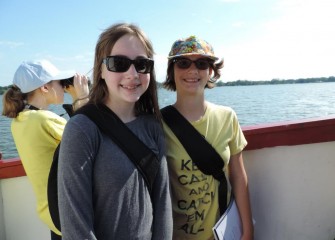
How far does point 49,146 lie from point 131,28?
81cm

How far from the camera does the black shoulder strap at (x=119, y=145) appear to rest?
1.36 m

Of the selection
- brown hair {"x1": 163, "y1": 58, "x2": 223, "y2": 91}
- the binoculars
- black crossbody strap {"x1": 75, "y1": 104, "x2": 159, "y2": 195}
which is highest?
brown hair {"x1": 163, "y1": 58, "x2": 223, "y2": 91}

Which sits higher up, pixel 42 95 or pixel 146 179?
pixel 42 95

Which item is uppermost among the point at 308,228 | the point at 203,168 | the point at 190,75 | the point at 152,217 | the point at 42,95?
the point at 190,75

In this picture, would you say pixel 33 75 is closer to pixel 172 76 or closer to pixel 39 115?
pixel 39 115

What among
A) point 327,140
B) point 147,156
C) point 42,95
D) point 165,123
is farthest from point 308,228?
point 42,95

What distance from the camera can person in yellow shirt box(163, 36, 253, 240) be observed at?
168cm

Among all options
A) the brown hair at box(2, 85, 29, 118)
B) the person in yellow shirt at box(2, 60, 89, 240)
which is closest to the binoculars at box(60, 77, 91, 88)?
the person in yellow shirt at box(2, 60, 89, 240)

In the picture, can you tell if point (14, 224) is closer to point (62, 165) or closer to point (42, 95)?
point (42, 95)

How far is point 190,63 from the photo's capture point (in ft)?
5.69

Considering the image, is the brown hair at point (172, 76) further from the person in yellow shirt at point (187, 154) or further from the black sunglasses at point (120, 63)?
the black sunglasses at point (120, 63)

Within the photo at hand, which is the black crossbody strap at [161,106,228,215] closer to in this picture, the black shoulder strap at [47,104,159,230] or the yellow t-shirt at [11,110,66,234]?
the black shoulder strap at [47,104,159,230]

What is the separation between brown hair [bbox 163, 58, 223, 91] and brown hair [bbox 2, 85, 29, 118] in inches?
34.3

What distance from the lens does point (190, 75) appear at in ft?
5.72
